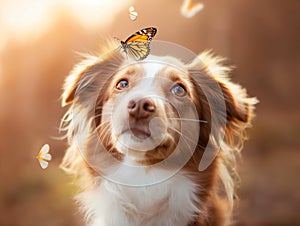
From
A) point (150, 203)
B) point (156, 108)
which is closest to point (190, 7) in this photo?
point (156, 108)

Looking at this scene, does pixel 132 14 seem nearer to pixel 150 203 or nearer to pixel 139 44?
pixel 139 44

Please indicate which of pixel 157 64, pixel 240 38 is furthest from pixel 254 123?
pixel 157 64

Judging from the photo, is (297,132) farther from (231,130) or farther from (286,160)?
(231,130)

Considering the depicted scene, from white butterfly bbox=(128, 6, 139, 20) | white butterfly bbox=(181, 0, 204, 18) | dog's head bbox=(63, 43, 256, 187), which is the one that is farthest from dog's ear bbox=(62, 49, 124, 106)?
white butterfly bbox=(181, 0, 204, 18)

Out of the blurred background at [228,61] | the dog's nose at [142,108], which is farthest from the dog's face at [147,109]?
the blurred background at [228,61]

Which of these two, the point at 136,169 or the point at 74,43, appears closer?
the point at 136,169

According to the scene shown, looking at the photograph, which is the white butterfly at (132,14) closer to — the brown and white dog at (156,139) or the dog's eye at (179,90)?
the brown and white dog at (156,139)
